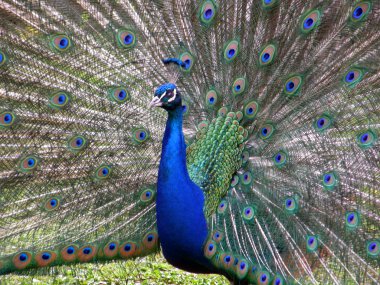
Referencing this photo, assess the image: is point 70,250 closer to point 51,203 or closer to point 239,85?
point 51,203

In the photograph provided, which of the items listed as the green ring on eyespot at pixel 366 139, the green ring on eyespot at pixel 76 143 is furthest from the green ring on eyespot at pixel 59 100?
the green ring on eyespot at pixel 366 139

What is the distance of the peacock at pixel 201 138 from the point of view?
8.64 ft

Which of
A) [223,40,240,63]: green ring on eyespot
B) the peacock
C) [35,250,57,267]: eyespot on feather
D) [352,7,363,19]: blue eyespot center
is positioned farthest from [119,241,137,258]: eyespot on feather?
[352,7,363,19]: blue eyespot center

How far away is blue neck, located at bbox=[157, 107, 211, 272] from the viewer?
2.59 metres

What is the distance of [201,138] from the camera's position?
2928mm

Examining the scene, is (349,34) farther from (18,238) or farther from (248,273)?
(18,238)

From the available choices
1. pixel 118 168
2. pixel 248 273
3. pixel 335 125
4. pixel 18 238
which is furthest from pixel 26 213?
pixel 335 125

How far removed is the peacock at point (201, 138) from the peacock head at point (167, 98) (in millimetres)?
32

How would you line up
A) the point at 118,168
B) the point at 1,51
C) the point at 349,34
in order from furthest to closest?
the point at 118,168
the point at 349,34
the point at 1,51

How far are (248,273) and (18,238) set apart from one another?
110 cm

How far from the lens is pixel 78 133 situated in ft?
8.97

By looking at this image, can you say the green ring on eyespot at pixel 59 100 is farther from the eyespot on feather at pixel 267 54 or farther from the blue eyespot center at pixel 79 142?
the eyespot on feather at pixel 267 54

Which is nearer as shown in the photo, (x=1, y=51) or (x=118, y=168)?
(x=1, y=51)

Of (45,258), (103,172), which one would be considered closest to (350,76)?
(103,172)
